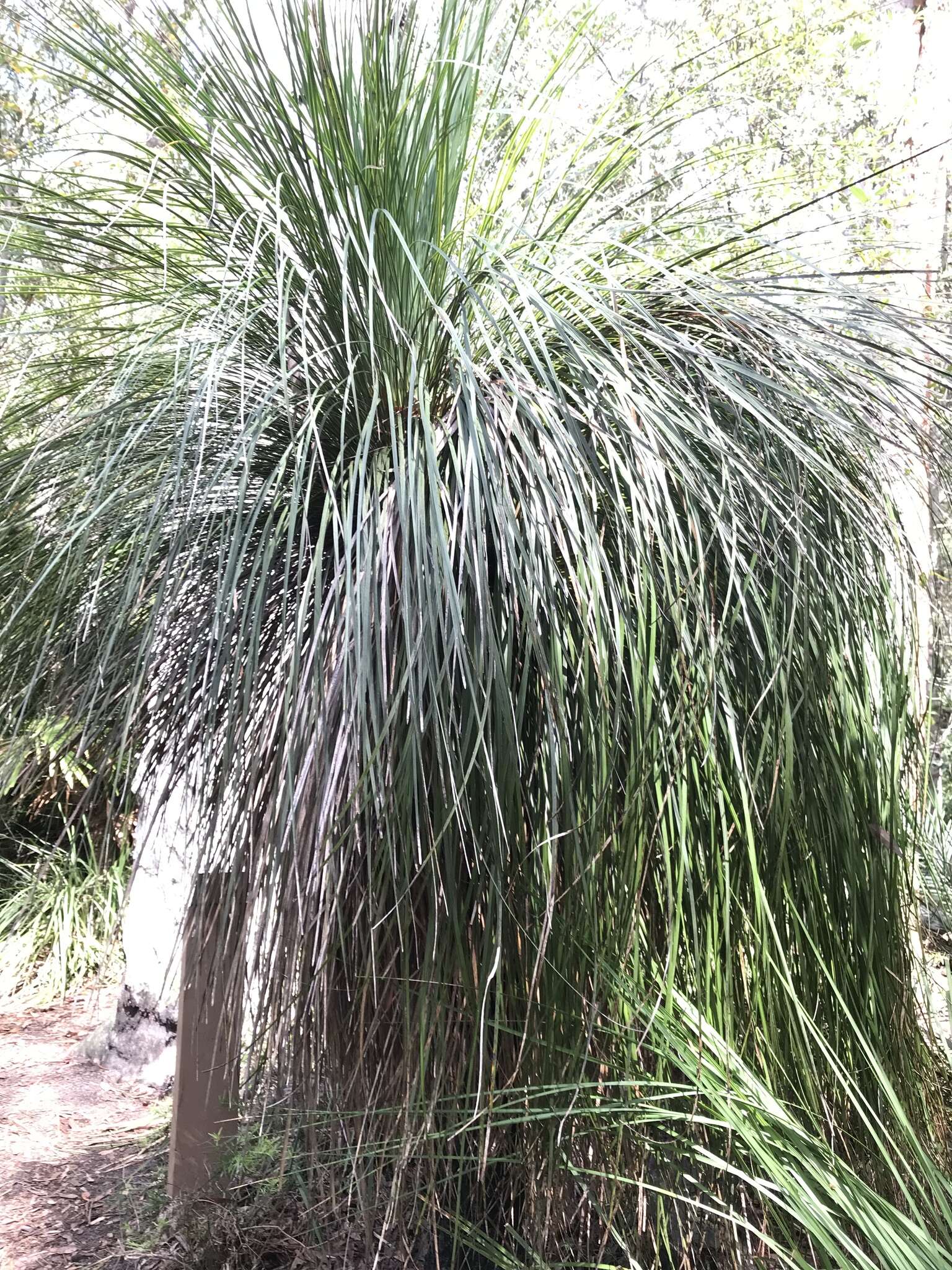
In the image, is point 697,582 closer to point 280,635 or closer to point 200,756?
point 280,635


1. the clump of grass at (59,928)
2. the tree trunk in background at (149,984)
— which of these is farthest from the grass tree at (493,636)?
the clump of grass at (59,928)

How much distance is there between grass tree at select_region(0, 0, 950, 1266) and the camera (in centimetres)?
103

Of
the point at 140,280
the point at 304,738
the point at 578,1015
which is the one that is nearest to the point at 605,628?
the point at 304,738

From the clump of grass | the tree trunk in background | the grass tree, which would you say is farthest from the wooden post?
the clump of grass

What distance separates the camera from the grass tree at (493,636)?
1027 mm

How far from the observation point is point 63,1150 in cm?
233

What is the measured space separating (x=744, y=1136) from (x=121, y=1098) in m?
2.09

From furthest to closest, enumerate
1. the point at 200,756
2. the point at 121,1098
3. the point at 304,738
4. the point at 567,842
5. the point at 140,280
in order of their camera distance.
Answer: the point at 121,1098 → the point at 140,280 → the point at 200,756 → the point at 567,842 → the point at 304,738

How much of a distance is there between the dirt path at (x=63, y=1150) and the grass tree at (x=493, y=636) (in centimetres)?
93

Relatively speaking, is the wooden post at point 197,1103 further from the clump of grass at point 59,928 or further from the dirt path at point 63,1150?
the clump of grass at point 59,928

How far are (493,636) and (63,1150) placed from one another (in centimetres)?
212

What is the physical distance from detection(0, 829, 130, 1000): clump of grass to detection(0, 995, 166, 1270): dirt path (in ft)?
0.80

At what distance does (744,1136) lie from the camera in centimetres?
109

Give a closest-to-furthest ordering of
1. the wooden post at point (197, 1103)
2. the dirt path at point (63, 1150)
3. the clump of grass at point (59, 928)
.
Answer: the wooden post at point (197, 1103)
the dirt path at point (63, 1150)
the clump of grass at point (59, 928)
